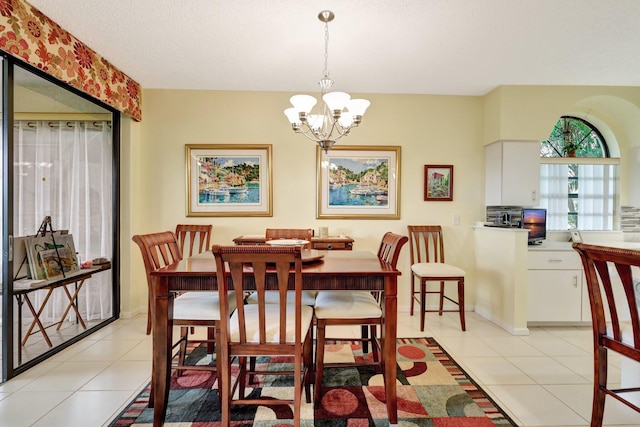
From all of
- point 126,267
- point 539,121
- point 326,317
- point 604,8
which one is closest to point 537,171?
point 539,121

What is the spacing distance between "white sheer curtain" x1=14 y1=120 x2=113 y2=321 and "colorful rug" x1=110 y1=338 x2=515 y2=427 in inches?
62.7

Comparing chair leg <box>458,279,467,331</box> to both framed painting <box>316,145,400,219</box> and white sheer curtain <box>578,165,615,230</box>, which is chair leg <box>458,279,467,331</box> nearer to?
framed painting <box>316,145,400,219</box>

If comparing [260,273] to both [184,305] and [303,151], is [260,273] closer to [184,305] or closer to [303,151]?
[184,305]

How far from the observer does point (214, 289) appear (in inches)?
64.2

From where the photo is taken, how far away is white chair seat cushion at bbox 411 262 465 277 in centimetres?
304

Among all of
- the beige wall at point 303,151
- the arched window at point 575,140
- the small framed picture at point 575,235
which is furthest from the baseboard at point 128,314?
the arched window at point 575,140

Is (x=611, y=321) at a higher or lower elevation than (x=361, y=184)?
lower

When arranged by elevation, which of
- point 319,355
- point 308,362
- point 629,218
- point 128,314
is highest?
point 629,218

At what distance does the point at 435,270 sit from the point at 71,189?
3.55 m

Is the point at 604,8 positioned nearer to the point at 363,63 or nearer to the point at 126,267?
the point at 363,63

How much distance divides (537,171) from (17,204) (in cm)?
471

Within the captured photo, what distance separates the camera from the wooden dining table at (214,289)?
1.64 metres

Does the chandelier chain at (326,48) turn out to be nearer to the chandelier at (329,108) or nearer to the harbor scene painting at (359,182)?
the chandelier at (329,108)

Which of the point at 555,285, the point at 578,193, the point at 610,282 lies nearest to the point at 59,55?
the point at 610,282
